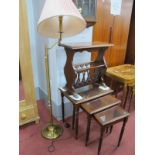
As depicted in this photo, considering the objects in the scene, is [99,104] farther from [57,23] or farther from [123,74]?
[57,23]

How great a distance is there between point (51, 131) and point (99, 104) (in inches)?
24.9

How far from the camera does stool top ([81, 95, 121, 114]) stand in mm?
1462

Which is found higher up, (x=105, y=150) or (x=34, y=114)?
(x=34, y=114)

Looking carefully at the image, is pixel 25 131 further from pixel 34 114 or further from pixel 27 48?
pixel 27 48


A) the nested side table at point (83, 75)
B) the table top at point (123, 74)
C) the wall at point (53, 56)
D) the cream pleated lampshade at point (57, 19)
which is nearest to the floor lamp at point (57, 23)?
the cream pleated lampshade at point (57, 19)

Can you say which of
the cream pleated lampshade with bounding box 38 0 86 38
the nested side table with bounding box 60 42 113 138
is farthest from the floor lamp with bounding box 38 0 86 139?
the nested side table with bounding box 60 42 113 138

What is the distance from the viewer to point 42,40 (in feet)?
5.90

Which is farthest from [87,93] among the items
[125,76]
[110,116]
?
[125,76]

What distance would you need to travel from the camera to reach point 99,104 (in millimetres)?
1543

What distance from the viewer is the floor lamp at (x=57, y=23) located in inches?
41.4

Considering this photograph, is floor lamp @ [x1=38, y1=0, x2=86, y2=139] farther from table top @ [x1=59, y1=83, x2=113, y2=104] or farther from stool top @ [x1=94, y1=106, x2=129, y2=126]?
stool top @ [x1=94, y1=106, x2=129, y2=126]

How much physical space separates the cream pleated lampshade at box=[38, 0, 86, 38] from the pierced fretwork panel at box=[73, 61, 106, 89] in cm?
41
